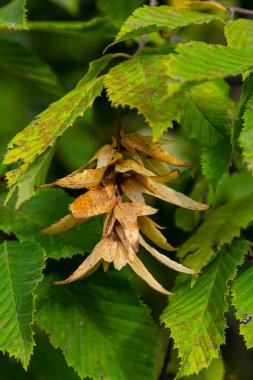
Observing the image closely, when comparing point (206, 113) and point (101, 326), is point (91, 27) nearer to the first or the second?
point (206, 113)

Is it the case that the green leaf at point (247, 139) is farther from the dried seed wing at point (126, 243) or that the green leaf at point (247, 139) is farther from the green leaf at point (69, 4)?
the green leaf at point (69, 4)

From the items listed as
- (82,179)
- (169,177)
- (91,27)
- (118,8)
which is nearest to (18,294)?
(82,179)

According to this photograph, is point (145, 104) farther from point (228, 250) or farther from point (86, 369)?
point (86, 369)

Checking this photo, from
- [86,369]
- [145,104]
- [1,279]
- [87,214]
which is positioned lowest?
[86,369]

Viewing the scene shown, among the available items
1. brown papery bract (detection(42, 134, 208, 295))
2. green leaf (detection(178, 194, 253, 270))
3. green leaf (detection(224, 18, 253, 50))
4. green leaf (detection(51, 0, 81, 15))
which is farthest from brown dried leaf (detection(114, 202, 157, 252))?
green leaf (detection(51, 0, 81, 15))

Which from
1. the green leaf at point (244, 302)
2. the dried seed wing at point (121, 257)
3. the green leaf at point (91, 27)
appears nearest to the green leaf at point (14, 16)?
the green leaf at point (91, 27)

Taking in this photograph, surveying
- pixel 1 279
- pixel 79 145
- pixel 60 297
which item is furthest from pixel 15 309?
pixel 79 145
